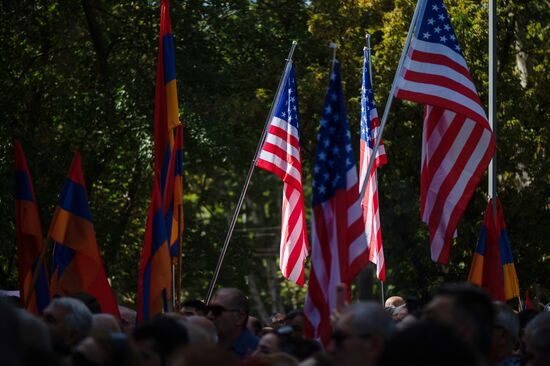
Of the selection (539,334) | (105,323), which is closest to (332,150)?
(105,323)

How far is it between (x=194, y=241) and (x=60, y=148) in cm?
346

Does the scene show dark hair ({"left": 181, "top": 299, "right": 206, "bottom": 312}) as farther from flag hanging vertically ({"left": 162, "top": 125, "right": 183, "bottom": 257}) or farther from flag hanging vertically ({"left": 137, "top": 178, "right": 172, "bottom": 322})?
flag hanging vertically ({"left": 162, "top": 125, "right": 183, "bottom": 257})

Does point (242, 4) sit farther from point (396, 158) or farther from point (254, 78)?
point (396, 158)

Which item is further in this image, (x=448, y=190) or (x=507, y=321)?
(x=448, y=190)

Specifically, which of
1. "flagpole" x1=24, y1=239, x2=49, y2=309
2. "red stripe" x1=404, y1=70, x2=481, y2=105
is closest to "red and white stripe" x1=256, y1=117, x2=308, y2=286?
"red stripe" x1=404, y1=70, x2=481, y2=105

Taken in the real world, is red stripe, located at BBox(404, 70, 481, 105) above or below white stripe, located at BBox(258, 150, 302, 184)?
above

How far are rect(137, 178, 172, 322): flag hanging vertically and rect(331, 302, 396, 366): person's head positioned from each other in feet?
13.7

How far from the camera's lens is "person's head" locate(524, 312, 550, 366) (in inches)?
250

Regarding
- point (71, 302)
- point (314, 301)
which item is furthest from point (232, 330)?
point (71, 302)

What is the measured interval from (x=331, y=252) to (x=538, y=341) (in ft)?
7.45

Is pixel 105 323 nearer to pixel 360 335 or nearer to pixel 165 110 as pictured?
pixel 360 335

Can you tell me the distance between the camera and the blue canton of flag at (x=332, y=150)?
28.4ft

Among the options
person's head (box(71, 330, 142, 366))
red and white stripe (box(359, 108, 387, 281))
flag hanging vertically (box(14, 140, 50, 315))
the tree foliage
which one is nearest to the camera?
person's head (box(71, 330, 142, 366))

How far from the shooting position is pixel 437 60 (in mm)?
11688
